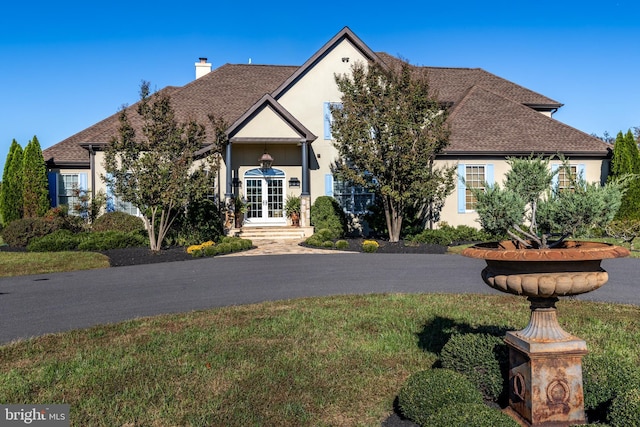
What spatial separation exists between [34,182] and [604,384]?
2101 centimetres

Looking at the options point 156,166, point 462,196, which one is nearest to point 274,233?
point 156,166

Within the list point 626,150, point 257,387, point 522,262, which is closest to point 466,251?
point 522,262

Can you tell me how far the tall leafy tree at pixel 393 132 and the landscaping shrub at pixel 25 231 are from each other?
425 inches

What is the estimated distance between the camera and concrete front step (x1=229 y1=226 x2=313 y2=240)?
62.5ft

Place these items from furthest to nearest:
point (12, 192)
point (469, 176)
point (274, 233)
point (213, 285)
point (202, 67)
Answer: point (202, 67)
point (469, 176)
point (12, 192)
point (274, 233)
point (213, 285)

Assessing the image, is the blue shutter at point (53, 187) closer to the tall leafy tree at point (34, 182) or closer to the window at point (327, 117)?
the tall leafy tree at point (34, 182)

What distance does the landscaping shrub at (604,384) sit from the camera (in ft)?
12.2

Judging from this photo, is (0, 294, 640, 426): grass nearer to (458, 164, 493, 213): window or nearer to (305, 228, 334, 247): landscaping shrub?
(305, 228, 334, 247): landscaping shrub

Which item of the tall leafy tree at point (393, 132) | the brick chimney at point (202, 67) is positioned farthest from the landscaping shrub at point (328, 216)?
the brick chimney at point (202, 67)

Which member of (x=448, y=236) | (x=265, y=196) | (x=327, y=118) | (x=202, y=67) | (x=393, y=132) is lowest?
(x=448, y=236)

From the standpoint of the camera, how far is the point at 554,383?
11.9ft

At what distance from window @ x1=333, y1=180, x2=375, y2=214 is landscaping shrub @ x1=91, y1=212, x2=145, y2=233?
794 cm

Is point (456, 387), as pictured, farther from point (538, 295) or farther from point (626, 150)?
point (626, 150)

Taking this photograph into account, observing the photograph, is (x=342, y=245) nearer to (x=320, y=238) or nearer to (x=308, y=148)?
(x=320, y=238)
